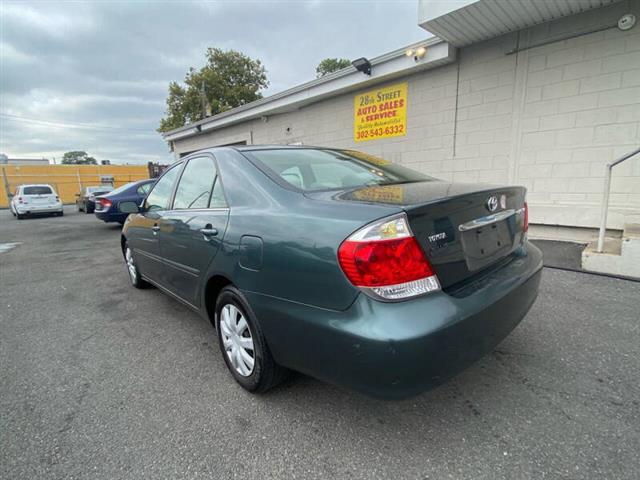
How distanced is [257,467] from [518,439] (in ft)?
4.13

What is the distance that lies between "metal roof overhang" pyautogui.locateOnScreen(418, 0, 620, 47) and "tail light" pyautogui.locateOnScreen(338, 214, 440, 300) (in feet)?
15.7

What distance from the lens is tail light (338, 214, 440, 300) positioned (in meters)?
1.38

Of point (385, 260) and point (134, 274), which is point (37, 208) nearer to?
point (134, 274)

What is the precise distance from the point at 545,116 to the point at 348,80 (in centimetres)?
402

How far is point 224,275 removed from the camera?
6.74ft

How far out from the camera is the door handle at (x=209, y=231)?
2150 mm

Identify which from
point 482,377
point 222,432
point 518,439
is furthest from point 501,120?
point 222,432

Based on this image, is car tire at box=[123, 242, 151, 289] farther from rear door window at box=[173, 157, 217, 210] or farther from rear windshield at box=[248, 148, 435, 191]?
rear windshield at box=[248, 148, 435, 191]

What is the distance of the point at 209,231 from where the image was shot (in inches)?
86.4

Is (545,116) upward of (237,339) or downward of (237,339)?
upward

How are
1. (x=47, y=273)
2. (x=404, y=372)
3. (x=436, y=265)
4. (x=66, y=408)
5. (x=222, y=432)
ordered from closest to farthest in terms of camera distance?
(x=404, y=372) < (x=436, y=265) < (x=222, y=432) < (x=66, y=408) < (x=47, y=273)

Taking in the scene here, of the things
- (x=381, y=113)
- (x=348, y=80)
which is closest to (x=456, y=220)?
(x=381, y=113)

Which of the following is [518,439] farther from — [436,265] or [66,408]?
[66,408]

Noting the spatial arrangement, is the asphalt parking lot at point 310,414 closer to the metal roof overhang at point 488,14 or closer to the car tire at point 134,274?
the car tire at point 134,274
